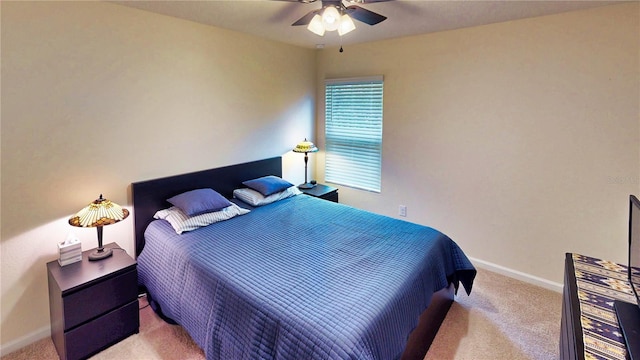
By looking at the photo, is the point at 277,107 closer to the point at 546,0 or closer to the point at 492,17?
the point at 492,17

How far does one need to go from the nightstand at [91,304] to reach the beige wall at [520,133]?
2.78 metres

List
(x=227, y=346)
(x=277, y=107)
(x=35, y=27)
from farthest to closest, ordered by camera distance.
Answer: (x=277, y=107) → (x=35, y=27) → (x=227, y=346)

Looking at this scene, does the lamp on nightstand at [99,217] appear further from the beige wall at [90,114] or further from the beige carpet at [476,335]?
the beige carpet at [476,335]

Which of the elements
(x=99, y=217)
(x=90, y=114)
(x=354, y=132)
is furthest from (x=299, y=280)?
(x=354, y=132)

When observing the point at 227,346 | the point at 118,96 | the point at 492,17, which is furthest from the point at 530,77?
the point at 118,96

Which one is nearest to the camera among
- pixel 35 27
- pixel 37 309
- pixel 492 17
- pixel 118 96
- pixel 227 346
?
pixel 227 346

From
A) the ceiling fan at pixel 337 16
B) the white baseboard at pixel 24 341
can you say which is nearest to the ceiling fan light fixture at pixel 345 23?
the ceiling fan at pixel 337 16

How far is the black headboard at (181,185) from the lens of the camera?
263 centimetres

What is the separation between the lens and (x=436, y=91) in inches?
127

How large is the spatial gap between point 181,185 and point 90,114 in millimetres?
894

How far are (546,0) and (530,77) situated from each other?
63 cm

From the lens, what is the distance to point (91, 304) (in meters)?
2.00

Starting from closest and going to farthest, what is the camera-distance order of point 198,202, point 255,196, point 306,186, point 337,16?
point 337,16 < point 198,202 < point 255,196 < point 306,186

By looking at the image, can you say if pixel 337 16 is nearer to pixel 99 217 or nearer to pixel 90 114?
pixel 90 114
